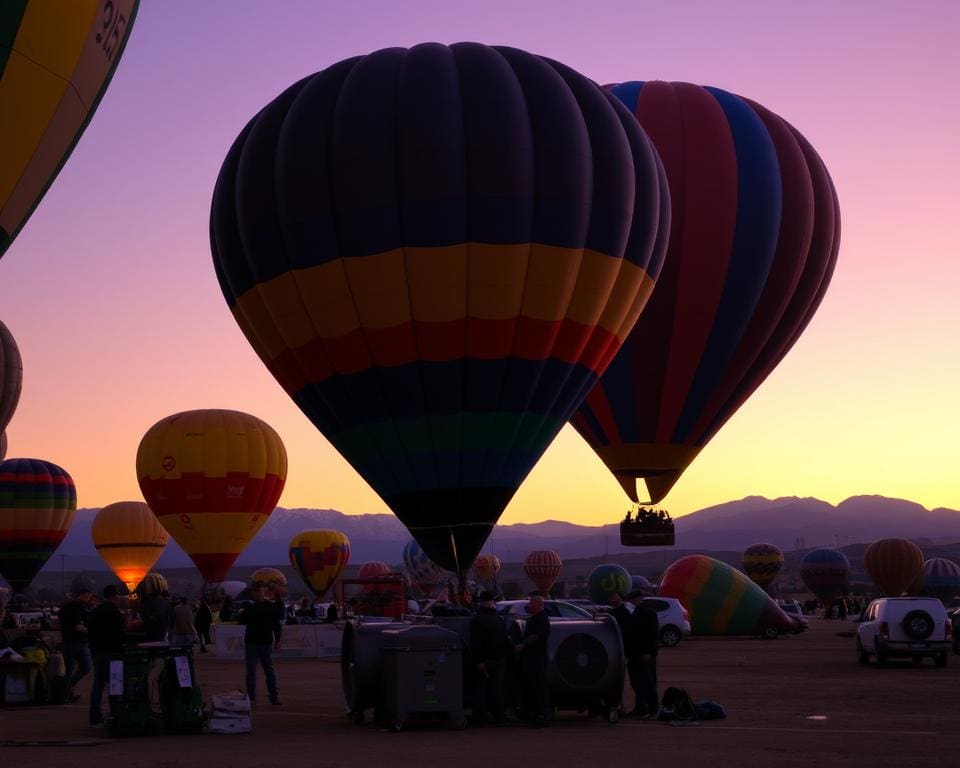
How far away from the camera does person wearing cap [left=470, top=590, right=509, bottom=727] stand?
1543 centimetres

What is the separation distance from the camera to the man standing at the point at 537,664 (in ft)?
50.5

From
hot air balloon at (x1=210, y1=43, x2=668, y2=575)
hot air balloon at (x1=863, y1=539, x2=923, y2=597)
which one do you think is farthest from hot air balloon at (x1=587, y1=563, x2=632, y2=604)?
hot air balloon at (x1=210, y1=43, x2=668, y2=575)

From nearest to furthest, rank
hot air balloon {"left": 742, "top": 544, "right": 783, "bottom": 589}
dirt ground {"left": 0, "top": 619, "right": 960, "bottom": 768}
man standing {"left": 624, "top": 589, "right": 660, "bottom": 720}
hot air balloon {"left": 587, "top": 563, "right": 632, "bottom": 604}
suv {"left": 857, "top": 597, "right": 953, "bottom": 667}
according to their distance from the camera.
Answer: dirt ground {"left": 0, "top": 619, "right": 960, "bottom": 768}
man standing {"left": 624, "top": 589, "right": 660, "bottom": 720}
suv {"left": 857, "top": 597, "right": 953, "bottom": 667}
hot air balloon {"left": 587, "top": 563, "right": 632, "bottom": 604}
hot air balloon {"left": 742, "top": 544, "right": 783, "bottom": 589}

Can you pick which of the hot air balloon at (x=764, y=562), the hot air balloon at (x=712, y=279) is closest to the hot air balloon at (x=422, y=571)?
the hot air balloon at (x=764, y=562)

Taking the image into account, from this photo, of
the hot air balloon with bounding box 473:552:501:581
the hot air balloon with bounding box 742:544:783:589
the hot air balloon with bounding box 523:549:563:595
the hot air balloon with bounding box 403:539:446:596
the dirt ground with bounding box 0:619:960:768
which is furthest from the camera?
the hot air balloon with bounding box 403:539:446:596

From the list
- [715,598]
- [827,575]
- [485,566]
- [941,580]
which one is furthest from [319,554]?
[715,598]

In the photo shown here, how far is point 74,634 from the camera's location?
63.0 ft

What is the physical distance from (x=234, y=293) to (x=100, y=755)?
11598 mm

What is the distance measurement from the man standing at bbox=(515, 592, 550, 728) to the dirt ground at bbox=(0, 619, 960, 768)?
27 centimetres

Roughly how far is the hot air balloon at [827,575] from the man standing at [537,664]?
57191 millimetres

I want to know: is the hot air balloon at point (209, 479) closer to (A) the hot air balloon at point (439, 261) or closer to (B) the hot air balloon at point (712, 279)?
(B) the hot air balloon at point (712, 279)

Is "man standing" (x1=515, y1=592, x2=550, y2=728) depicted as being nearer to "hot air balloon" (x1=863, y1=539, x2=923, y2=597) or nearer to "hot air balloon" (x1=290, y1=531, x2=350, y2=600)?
"hot air balloon" (x1=863, y1=539, x2=923, y2=597)

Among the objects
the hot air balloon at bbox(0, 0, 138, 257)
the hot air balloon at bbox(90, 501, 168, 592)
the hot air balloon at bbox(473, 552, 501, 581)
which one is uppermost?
the hot air balloon at bbox(0, 0, 138, 257)

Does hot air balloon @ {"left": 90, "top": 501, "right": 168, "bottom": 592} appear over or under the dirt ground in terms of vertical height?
over
